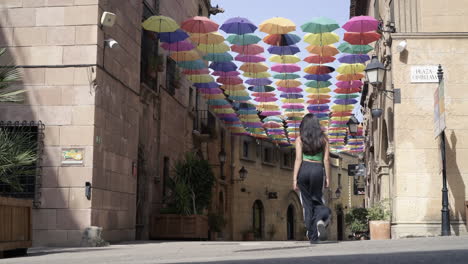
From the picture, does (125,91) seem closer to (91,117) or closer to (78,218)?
(91,117)

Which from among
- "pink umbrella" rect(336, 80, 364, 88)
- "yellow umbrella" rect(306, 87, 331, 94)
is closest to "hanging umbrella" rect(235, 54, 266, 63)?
"yellow umbrella" rect(306, 87, 331, 94)

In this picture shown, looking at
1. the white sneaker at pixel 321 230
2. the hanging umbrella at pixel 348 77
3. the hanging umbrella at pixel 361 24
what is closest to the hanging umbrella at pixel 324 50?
the hanging umbrella at pixel 361 24

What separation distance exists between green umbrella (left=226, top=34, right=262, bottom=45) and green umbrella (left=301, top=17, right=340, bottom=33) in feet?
5.07

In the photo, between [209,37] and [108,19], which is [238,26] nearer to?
[209,37]

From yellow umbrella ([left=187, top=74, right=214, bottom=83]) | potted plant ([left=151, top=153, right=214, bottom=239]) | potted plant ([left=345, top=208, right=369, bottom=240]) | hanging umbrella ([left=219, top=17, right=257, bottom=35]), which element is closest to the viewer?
hanging umbrella ([left=219, top=17, right=257, bottom=35])

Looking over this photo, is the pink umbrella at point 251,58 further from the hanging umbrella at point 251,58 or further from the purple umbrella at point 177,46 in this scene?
the purple umbrella at point 177,46

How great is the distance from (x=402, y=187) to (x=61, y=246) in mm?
8491

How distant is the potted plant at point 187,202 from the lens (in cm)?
2134

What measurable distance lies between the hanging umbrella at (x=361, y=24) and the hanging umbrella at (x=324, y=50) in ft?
4.88

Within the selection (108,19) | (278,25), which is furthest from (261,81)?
(108,19)

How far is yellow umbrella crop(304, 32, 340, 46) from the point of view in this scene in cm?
2072

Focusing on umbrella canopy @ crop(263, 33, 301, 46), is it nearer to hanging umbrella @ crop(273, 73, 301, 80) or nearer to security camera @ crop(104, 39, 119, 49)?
hanging umbrella @ crop(273, 73, 301, 80)

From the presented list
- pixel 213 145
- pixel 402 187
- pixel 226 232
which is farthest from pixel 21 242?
pixel 226 232

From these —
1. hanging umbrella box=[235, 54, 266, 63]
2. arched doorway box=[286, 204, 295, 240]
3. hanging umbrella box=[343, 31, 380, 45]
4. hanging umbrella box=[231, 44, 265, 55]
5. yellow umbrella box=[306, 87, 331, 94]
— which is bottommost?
arched doorway box=[286, 204, 295, 240]
